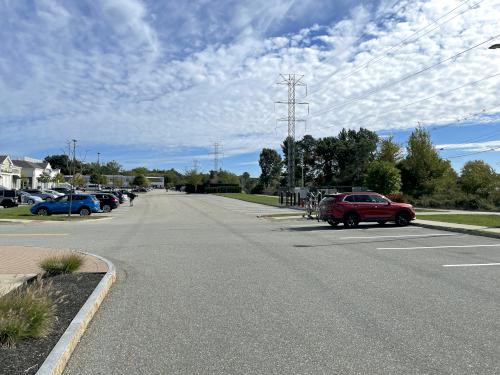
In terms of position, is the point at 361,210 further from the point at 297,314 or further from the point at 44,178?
the point at 44,178

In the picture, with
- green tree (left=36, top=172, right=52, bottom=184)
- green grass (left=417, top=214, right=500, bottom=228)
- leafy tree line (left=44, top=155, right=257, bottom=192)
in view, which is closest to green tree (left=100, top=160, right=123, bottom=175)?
leafy tree line (left=44, top=155, right=257, bottom=192)

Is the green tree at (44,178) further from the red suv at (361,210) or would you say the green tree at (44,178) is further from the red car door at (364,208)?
the red car door at (364,208)

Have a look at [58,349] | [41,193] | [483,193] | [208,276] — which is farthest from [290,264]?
[41,193]

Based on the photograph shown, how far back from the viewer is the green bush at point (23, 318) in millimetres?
4945

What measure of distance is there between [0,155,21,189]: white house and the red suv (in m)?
61.9

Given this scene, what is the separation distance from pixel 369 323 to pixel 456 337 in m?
1.04

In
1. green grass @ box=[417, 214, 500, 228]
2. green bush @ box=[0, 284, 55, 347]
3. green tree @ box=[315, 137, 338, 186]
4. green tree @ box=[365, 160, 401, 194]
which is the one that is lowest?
green grass @ box=[417, 214, 500, 228]

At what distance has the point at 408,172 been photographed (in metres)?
60.2

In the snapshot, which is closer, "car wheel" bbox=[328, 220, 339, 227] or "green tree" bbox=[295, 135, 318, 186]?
"car wheel" bbox=[328, 220, 339, 227]

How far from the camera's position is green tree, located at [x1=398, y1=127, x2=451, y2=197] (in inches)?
2304

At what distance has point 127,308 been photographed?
277 inches

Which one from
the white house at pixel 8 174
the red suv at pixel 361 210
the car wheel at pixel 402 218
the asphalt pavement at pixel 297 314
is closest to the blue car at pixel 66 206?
the red suv at pixel 361 210

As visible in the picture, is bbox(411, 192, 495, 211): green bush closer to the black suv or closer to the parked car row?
the black suv

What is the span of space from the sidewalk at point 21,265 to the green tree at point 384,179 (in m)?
36.6
